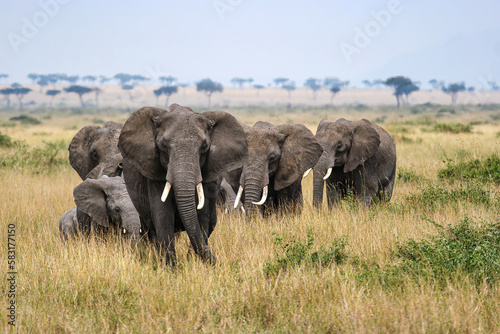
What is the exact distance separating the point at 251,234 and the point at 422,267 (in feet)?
8.19

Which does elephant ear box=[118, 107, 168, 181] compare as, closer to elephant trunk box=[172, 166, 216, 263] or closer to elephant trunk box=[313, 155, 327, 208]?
elephant trunk box=[172, 166, 216, 263]

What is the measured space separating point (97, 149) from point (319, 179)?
11.3 ft

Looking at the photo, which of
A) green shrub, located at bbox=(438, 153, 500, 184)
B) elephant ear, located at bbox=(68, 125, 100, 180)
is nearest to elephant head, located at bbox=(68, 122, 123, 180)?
elephant ear, located at bbox=(68, 125, 100, 180)

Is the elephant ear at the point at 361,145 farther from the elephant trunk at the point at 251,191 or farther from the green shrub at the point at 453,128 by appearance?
the green shrub at the point at 453,128

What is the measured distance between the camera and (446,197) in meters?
9.38

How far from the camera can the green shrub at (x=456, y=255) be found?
223 inches

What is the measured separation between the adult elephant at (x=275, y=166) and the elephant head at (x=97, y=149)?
1.72 meters

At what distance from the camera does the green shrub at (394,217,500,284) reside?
5660 mm

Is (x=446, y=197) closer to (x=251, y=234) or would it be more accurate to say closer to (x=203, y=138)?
(x=251, y=234)

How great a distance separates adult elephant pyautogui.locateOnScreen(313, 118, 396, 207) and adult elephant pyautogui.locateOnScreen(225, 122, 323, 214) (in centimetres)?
77

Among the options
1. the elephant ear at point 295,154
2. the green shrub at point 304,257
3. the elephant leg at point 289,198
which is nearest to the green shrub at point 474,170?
the elephant ear at point 295,154

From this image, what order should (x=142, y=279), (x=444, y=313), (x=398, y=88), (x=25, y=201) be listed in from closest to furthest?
(x=444, y=313) < (x=142, y=279) < (x=25, y=201) < (x=398, y=88)

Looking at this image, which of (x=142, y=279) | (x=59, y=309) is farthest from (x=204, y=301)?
(x=59, y=309)

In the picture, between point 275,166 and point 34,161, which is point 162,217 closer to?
point 275,166
